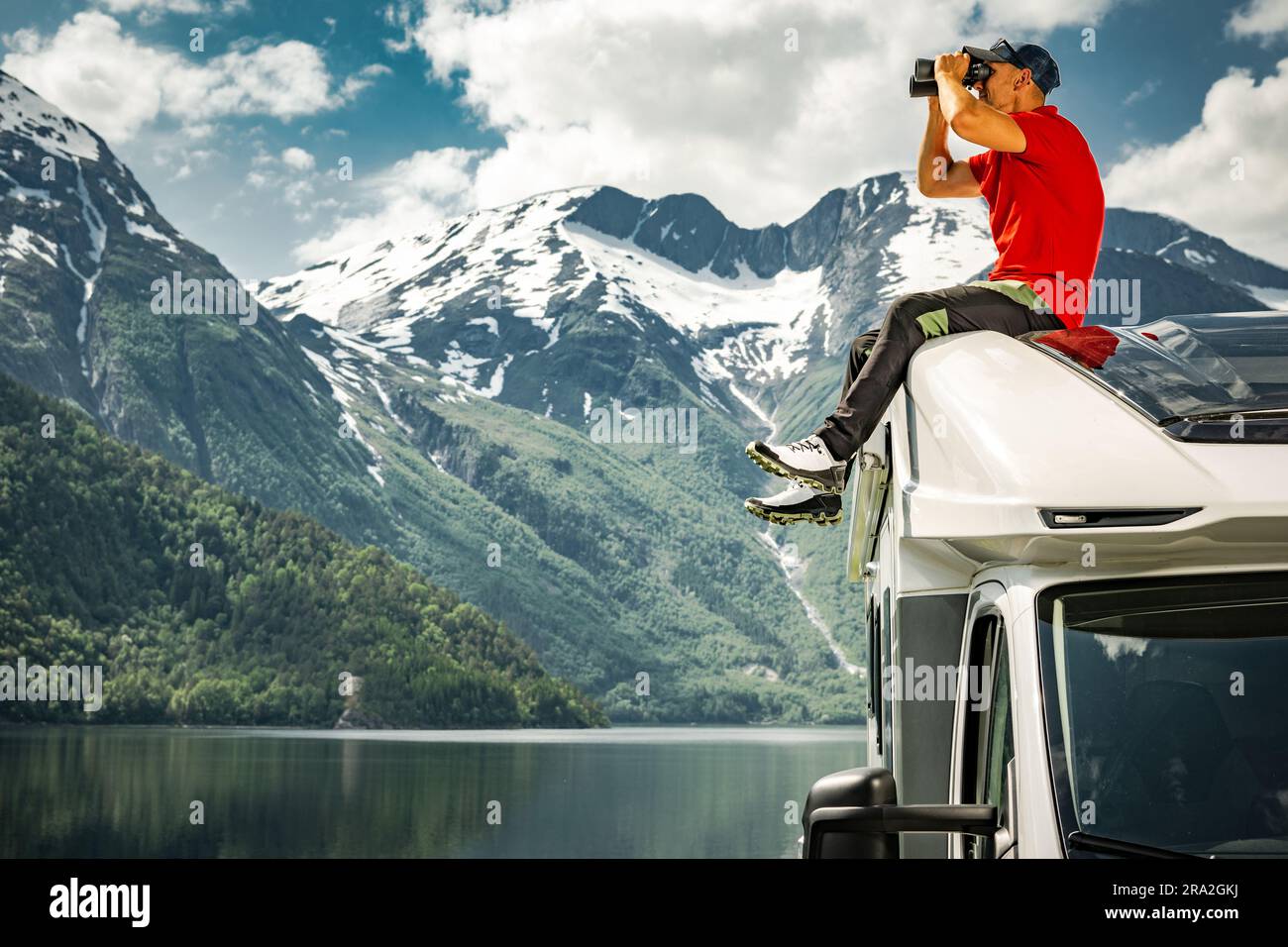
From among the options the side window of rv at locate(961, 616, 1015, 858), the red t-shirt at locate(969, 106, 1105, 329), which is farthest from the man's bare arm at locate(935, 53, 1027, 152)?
the side window of rv at locate(961, 616, 1015, 858)

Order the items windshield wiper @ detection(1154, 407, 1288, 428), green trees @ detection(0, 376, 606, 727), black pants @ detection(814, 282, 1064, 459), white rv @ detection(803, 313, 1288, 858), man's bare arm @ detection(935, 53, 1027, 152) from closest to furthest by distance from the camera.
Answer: white rv @ detection(803, 313, 1288, 858) → windshield wiper @ detection(1154, 407, 1288, 428) → black pants @ detection(814, 282, 1064, 459) → man's bare arm @ detection(935, 53, 1027, 152) → green trees @ detection(0, 376, 606, 727)

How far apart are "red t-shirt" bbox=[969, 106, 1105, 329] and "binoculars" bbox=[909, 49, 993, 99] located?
21 centimetres

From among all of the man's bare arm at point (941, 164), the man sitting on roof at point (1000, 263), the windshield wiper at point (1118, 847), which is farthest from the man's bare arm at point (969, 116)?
the windshield wiper at point (1118, 847)

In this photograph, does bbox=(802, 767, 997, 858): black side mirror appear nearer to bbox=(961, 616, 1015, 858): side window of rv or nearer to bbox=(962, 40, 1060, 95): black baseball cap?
bbox=(961, 616, 1015, 858): side window of rv

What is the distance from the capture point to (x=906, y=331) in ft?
14.3

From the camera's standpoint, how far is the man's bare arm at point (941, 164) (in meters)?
5.80

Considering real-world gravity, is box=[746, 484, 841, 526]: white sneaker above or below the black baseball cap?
below

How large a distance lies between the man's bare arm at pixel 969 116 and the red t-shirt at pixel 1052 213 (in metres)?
0.14

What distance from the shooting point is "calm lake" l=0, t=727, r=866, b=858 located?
219 feet

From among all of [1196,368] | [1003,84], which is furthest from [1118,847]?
[1003,84]

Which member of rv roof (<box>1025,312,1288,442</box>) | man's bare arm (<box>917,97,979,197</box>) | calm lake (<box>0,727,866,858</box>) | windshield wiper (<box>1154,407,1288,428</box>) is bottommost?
calm lake (<box>0,727,866,858</box>)

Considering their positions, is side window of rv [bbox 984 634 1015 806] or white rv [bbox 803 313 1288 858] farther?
side window of rv [bbox 984 634 1015 806]
